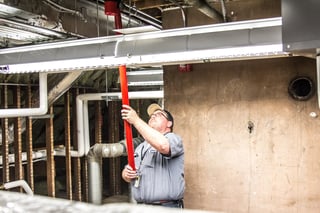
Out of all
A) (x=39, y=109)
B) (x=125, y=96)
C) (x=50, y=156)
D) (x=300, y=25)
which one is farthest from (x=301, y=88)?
(x=50, y=156)

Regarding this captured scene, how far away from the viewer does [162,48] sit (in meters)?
1.88

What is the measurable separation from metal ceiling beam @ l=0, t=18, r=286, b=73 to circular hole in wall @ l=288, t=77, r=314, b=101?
589 millimetres

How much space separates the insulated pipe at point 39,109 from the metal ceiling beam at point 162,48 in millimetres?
1110

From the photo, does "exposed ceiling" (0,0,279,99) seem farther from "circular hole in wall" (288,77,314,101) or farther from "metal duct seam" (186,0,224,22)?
"circular hole in wall" (288,77,314,101)

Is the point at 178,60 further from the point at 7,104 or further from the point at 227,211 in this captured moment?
the point at 7,104

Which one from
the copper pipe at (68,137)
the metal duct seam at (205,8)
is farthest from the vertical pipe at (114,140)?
the metal duct seam at (205,8)

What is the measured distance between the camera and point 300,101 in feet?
7.73

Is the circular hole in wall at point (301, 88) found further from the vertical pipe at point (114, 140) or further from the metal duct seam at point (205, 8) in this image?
the vertical pipe at point (114, 140)

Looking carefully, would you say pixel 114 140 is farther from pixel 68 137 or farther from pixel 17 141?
pixel 17 141

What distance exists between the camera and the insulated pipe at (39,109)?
337cm

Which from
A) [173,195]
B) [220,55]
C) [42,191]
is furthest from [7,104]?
[220,55]

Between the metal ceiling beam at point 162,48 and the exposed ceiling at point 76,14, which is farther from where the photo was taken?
the exposed ceiling at point 76,14

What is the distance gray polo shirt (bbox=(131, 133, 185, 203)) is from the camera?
7.37 ft

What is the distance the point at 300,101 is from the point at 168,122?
81 centimetres
